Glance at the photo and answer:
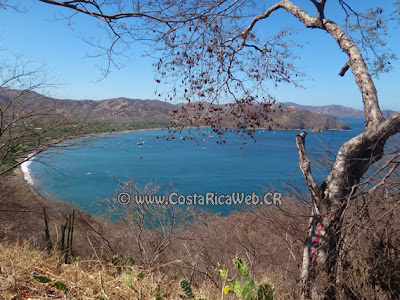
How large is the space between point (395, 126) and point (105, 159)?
42.7 m

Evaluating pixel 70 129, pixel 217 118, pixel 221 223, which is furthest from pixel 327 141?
pixel 221 223

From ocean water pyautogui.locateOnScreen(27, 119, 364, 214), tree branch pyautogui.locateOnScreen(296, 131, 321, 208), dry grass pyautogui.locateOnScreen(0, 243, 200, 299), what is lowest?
ocean water pyautogui.locateOnScreen(27, 119, 364, 214)

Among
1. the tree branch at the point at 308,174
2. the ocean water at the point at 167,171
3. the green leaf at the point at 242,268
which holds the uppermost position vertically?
the tree branch at the point at 308,174

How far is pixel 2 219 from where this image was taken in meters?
11.4

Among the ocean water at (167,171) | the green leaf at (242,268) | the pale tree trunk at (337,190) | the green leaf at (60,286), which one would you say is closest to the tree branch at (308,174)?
the pale tree trunk at (337,190)

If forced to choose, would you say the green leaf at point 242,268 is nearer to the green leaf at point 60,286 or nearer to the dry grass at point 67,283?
the dry grass at point 67,283

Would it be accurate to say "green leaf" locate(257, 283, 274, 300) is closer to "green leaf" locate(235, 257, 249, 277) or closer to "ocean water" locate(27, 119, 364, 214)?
"green leaf" locate(235, 257, 249, 277)

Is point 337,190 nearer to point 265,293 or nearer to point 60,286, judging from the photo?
point 265,293

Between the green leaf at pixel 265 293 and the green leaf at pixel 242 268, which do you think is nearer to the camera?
the green leaf at pixel 265 293

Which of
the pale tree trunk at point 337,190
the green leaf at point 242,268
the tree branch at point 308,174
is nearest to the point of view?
the green leaf at point 242,268

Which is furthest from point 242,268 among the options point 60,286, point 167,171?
point 167,171

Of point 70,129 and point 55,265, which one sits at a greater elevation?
point 70,129

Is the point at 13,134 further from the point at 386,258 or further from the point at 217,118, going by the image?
the point at 386,258

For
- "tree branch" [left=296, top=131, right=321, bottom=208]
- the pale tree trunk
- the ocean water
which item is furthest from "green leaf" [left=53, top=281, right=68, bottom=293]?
the ocean water
